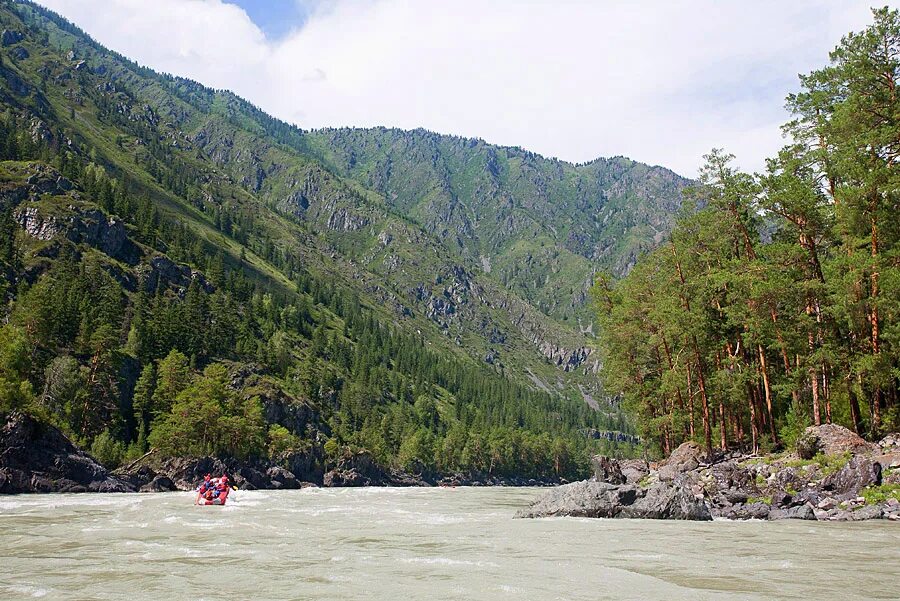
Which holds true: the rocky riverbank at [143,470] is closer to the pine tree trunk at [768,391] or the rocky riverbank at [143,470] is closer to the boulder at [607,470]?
the boulder at [607,470]

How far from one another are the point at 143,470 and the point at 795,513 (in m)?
84.4

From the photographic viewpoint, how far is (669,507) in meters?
33.8

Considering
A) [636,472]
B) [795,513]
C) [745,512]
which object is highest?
[636,472]

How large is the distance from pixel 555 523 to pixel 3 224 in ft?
487

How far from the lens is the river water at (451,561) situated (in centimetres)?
1463

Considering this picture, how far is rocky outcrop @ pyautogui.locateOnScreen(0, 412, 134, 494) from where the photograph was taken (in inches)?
2477

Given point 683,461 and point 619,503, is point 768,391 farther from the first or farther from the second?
point 619,503

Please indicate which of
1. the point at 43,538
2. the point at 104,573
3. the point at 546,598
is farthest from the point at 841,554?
the point at 43,538

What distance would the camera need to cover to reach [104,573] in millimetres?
17031

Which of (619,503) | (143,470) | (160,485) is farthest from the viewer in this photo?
(143,470)

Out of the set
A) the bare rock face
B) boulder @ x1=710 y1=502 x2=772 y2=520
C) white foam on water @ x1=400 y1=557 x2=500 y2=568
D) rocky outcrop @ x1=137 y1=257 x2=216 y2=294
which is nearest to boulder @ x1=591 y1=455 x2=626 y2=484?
the bare rock face

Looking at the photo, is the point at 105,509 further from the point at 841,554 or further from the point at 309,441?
the point at 309,441

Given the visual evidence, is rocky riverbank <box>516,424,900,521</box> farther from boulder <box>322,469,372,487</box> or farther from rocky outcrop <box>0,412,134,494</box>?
boulder <box>322,469,372,487</box>

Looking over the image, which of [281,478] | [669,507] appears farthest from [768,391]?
[281,478]
